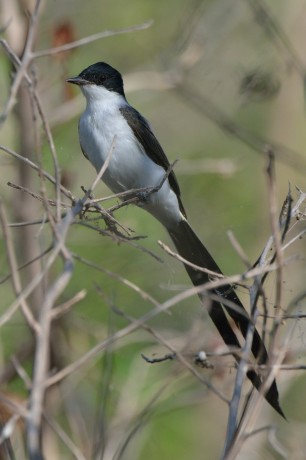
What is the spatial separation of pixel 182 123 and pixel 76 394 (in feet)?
13.7

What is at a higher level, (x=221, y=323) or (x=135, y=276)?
(x=221, y=323)

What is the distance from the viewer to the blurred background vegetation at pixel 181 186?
16.0 ft

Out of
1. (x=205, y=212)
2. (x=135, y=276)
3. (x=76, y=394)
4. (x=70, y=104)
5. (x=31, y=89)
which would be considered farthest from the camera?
(x=205, y=212)

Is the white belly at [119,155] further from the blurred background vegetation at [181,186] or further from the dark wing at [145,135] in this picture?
the blurred background vegetation at [181,186]

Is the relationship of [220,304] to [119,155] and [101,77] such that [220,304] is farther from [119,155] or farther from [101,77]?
[101,77]

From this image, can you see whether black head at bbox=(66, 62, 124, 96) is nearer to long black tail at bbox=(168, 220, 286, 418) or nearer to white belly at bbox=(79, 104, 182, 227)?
white belly at bbox=(79, 104, 182, 227)

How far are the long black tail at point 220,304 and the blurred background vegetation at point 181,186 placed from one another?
0.12 meters

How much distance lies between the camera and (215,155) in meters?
9.12

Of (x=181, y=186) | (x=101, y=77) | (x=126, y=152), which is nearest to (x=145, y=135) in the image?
(x=126, y=152)

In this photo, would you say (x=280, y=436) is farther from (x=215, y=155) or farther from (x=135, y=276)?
(x=215, y=155)

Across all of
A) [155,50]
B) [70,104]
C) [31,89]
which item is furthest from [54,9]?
[31,89]

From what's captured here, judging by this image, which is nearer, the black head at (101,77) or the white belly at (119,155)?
the white belly at (119,155)

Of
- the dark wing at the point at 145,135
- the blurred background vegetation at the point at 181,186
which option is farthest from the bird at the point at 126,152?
the blurred background vegetation at the point at 181,186

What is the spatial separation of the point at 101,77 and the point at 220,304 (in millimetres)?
1865
